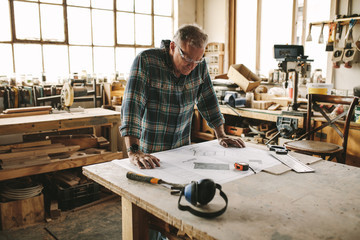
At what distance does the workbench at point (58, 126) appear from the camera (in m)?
2.65

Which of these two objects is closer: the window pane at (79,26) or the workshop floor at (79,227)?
the workshop floor at (79,227)

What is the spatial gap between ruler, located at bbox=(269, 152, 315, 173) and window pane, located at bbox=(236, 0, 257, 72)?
3839 millimetres

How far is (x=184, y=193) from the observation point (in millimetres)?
1011

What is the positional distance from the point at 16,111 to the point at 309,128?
116 inches

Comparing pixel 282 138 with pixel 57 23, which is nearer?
pixel 282 138

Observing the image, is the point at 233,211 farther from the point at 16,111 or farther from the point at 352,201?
the point at 16,111

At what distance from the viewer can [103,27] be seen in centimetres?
516

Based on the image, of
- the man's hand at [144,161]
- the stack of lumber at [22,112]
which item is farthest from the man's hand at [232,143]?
the stack of lumber at [22,112]

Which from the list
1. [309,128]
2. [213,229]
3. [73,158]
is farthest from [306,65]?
[213,229]

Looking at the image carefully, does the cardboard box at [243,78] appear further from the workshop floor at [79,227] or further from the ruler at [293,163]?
the ruler at [293,163]

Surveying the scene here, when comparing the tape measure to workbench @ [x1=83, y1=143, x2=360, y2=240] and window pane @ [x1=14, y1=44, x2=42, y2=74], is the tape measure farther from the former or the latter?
window pane @ [x1=14, y1=44, x2=42, y2=74]

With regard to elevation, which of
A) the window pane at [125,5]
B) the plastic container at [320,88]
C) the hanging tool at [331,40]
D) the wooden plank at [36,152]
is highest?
the window pane at [125,5]

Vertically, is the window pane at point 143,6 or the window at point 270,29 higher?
the window pane at point 143,6

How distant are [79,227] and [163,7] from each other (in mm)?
4419
